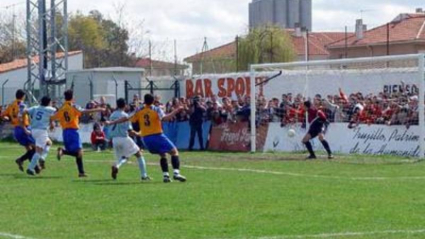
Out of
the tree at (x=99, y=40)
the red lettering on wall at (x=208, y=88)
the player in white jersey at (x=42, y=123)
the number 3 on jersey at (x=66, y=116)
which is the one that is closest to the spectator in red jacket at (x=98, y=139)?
the red lettering on wall at (x=208, y=88)

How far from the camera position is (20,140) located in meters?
26.5

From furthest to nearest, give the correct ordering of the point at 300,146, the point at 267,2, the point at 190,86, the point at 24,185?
the point at 267,2
the point at 190,86
the point at 300,146
the point at 24,185

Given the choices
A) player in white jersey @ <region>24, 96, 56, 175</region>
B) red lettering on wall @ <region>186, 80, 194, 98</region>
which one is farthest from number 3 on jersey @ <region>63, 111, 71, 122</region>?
red lettering on wall @ <region>186, 80, 194, 98</region>

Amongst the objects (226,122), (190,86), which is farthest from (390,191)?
(190,86)

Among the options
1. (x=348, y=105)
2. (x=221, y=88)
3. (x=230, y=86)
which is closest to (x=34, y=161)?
(x=348, y=105)

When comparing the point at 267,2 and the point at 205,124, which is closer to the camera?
the point at 205,124

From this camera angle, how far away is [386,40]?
6106cm

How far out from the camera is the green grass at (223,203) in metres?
13.7

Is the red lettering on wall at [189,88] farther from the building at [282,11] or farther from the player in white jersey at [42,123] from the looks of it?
the building at [282,11]

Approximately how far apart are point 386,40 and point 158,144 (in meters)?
41.3

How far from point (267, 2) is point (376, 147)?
70.4 metres

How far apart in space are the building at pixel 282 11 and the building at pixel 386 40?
32.5 m

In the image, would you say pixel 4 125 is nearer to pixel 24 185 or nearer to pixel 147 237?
pixel 24 185

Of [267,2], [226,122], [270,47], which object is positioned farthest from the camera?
[267,2]
